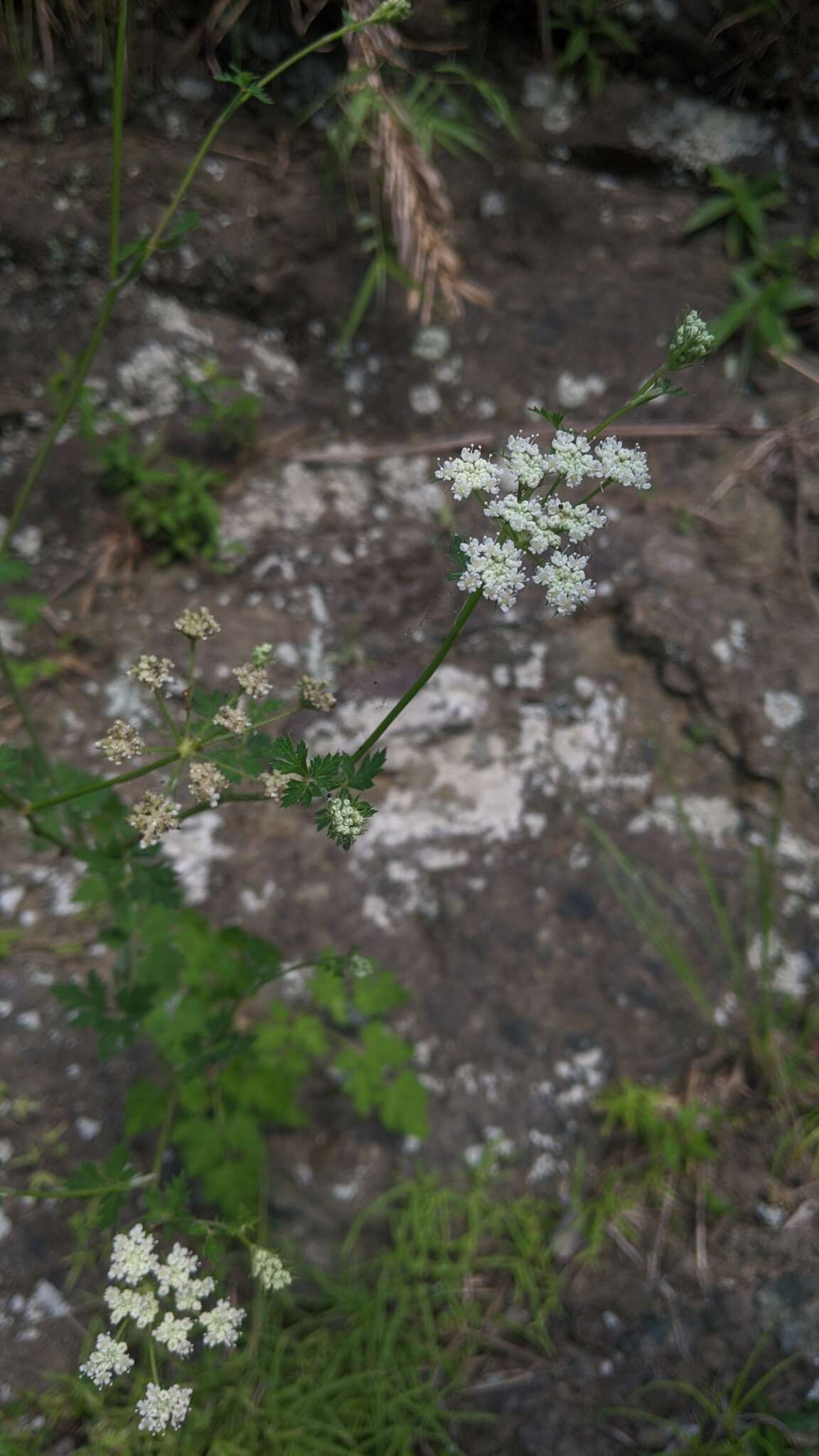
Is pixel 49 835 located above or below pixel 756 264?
below

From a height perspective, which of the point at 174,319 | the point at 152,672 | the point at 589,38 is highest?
the point at 589,38

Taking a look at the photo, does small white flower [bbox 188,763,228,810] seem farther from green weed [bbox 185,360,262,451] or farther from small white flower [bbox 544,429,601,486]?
green weed [bbox 185,360,262,451]

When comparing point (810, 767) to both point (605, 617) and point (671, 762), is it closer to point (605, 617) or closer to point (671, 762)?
point (671, 762)

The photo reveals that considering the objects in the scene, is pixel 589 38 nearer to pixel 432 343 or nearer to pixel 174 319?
pixel 432 343

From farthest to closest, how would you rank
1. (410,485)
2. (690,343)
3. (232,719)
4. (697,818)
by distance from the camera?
(410,485)
(697,818)
(232,719)
(690,343)

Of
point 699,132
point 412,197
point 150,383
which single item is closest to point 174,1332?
point 150,383

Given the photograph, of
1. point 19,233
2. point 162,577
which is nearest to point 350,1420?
point 162,577

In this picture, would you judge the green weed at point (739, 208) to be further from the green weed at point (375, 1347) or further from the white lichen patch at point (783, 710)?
the green weed at point (375, 1347)
